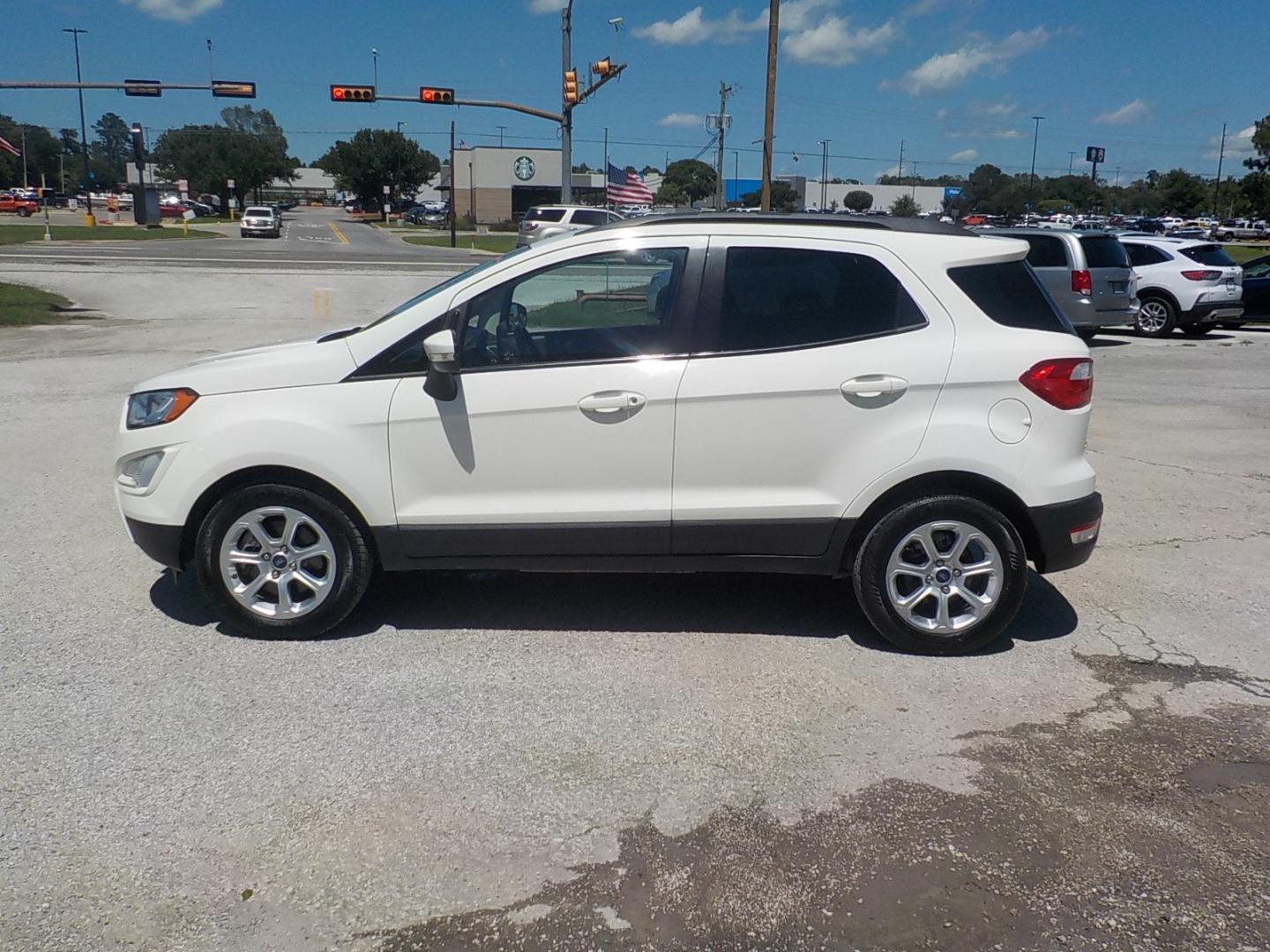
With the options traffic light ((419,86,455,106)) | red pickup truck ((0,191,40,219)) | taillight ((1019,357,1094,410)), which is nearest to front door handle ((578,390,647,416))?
taillight ((1019,357,1094,410))

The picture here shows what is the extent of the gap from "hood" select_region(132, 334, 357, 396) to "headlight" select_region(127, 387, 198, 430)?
33 millimetres

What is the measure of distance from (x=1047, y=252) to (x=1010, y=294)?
12908 millimetres

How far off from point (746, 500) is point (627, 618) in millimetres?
986

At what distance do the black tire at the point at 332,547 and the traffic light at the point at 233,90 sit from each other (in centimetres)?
3631

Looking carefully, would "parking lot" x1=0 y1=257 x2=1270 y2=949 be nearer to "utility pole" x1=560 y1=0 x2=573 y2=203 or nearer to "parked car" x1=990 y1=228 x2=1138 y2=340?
"parked car" x1=990 y1=228 x2=1138 y2=340

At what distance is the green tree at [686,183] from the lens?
89.2 m

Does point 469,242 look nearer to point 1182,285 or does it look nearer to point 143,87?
point 143,87

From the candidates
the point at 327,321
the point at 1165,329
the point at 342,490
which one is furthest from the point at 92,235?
the point at 342,490

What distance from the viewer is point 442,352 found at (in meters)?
4.66

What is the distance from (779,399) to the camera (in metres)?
4.83

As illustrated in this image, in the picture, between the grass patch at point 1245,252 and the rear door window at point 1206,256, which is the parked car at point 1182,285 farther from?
the grass patch at point 1245,252

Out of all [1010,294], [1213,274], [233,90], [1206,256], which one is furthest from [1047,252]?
[233,90]

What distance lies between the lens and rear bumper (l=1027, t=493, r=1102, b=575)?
4930mm

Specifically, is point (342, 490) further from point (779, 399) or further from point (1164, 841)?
point (1164, 841)
